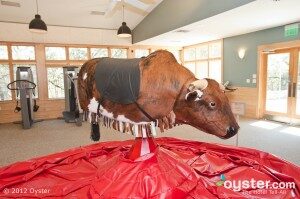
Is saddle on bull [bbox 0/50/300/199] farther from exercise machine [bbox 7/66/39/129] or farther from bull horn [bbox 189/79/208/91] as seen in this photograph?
exercise machine [bbox 7/66/39/129]

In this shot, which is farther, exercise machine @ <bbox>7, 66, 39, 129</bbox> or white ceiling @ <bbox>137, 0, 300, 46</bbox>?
exercise machine @ <bbox>7, 66, 39, 129</bbox>

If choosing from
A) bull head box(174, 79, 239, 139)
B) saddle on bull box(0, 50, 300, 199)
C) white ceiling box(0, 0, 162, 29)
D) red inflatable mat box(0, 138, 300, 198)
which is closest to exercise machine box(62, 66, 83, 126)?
white ceiling box(0, 0, 162, 29)

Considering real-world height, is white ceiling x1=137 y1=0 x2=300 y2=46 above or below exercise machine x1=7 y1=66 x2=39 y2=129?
above

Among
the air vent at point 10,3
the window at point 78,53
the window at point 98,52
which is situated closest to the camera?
the air vent at point 10,3

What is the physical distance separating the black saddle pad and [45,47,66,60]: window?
269 inches

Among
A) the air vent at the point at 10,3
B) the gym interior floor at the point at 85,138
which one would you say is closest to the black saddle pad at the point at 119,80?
the gym interior floor at the point at 85,138

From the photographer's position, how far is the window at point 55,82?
748 cm

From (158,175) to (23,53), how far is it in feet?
23.6

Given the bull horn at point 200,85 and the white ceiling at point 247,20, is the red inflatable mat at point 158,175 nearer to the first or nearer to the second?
the bull horn at point 200,85

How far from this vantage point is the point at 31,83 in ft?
20.8

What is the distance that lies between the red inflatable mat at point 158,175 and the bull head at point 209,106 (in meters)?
0.42

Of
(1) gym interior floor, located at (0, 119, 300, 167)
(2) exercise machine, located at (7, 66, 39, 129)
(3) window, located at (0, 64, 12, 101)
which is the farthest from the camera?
(3) window, located at (0, 64, 12, 101)

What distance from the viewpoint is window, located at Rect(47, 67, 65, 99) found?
748 centimetres

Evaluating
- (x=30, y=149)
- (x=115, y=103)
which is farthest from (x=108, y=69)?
(x=30, y=149)
